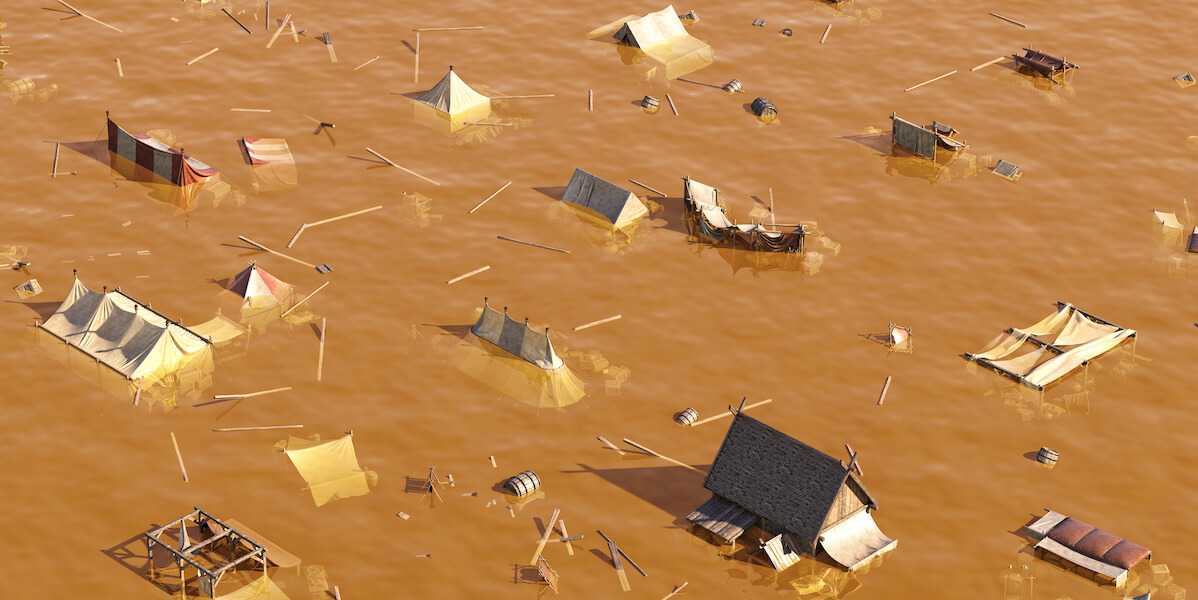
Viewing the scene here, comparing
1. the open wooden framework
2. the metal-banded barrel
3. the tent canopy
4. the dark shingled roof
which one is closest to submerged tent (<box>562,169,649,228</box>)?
the tent canopy

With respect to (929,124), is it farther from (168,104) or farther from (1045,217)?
(168,104)

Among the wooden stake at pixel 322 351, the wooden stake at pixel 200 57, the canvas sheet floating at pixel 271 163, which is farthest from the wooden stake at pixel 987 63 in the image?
the wooden stake at pixel 200 57

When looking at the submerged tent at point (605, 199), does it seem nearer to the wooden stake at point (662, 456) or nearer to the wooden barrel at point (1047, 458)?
the wooden stake at point (662, 456)

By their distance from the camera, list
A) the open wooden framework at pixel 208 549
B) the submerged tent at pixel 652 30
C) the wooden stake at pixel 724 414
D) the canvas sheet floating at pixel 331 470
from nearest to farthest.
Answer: the open wooden framework at pixel 208 549 → the canvas sheet floating at pixel 331 470 → the wooden stake at pixel 724 414 → the submerged tent at pixel 652 30

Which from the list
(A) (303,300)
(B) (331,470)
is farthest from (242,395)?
(A) (303,300)

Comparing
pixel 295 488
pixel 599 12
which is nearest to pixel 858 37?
pixel 599 12

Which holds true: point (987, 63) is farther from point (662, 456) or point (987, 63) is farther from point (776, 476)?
point (776, 476)
